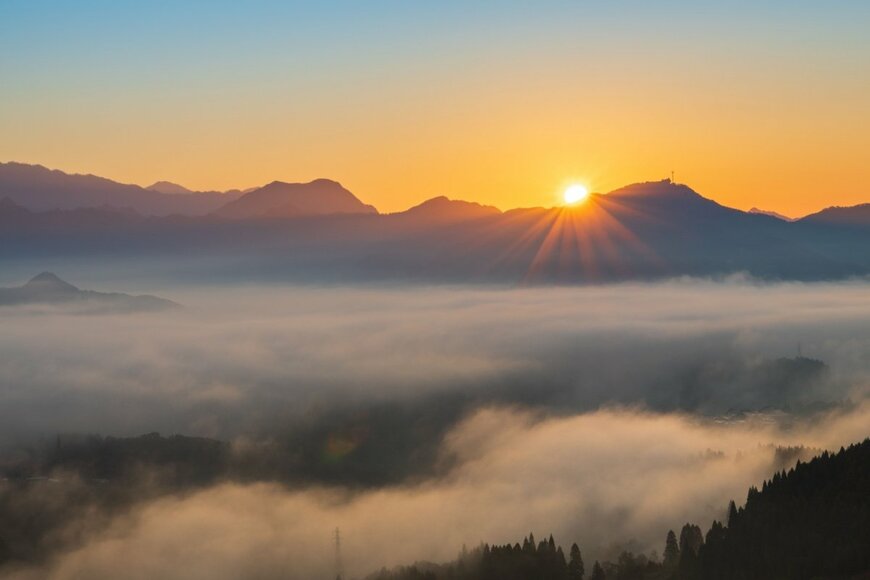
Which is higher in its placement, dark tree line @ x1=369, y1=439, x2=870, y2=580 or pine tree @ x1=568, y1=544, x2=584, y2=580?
dark tree line @ x1=369, y1=439, x2=870, y2=580

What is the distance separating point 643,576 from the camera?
19050cm

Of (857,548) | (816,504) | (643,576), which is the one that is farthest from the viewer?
(643,576)

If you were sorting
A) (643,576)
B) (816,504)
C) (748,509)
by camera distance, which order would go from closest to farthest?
(816,504) → (748,509) → (643,576)

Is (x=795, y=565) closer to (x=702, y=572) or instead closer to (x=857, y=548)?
(x=857, y=548)

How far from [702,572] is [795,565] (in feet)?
66.0

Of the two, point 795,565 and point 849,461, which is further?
point 849,461

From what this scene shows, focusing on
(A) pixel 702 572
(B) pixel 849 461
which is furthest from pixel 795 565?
(B) pixel 849 461

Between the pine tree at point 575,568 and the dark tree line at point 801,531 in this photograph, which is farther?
the pine tree at point 575,568

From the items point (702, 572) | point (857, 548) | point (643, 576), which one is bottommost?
point (643, 576)

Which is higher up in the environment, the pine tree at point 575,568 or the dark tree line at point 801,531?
the dark tree line at point 801,531

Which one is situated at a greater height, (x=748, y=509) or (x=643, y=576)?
(x=748, y=509)

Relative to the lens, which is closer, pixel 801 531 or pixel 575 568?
pixel 801 531

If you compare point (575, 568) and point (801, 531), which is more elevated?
point (801, 531)

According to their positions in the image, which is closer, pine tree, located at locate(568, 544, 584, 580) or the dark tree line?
the dark tree line
